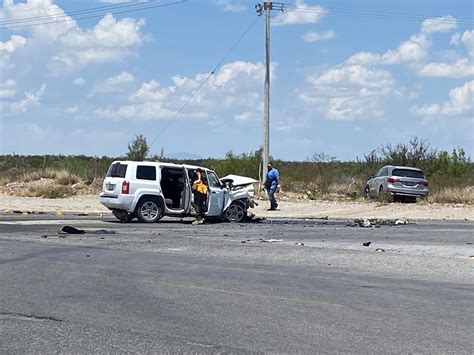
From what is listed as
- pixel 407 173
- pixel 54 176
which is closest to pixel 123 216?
pixel 407 173

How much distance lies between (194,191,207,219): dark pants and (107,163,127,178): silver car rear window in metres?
2.31

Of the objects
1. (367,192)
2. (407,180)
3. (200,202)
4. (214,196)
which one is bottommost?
(200,202)

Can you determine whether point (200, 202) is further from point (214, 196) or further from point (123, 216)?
point (123, 216)

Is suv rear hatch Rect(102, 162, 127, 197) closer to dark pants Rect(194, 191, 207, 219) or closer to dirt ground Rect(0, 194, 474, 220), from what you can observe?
dark pants Rect(194, 191, 207, 219)

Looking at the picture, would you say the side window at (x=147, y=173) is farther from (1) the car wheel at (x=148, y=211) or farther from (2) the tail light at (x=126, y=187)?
(1) the car wheel at (x=148, y=211)

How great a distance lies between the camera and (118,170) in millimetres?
26219

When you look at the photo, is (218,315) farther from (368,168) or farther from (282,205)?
(368,168)

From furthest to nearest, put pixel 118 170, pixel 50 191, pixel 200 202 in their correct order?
pixel 50 191
pixel 118 170
pixel 200 202

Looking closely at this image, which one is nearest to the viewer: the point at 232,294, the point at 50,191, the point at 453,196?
the point at 232,294

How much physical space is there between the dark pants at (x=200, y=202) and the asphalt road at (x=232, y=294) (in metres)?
4.65

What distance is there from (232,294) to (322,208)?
25.2m

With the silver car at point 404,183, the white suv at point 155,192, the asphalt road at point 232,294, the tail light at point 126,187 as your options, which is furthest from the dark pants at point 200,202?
the silver car at point 404,183

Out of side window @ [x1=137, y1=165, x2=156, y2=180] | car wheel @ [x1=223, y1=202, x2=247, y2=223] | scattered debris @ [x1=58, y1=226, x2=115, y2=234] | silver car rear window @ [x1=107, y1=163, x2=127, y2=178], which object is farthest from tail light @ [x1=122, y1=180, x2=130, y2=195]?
scattered debris @ [x1=58, y1=226, x2=115, y2=234]

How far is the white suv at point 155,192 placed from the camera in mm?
25828
